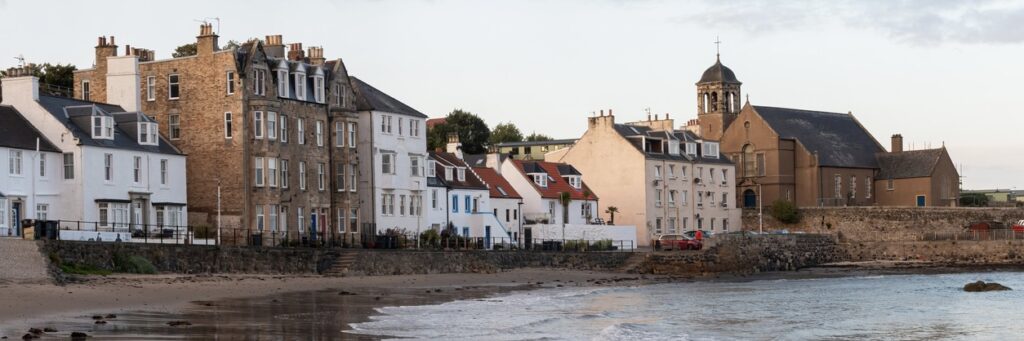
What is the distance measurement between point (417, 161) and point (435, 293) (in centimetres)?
2141

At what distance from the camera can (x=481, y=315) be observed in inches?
1686

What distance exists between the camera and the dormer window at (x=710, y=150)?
105750 millimetres

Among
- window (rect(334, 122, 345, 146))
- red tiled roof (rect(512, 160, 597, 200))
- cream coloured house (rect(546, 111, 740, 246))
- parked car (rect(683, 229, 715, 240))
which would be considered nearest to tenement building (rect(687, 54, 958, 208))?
cream coloured house (rect(546, 111, 740, 246))

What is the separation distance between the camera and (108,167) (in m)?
59.1

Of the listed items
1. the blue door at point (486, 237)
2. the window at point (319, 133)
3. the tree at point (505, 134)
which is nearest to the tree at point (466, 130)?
the tree at point (505, 134)

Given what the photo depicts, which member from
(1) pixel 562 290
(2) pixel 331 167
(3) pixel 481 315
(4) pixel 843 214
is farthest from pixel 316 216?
(4) pixel 843 214

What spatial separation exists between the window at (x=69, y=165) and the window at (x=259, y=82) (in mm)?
10308

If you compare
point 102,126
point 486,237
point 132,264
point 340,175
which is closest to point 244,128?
point 340,175

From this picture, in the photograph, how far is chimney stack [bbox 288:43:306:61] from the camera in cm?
7225

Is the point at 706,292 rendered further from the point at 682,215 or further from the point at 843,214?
the point at 843,214

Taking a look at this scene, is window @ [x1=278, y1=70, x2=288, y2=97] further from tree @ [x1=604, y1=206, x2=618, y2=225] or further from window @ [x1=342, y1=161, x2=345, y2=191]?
tree @ [x1=604, y1=206, x2=618, y2=225]

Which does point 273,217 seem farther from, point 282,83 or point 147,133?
point 147,133

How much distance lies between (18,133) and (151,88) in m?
11.0

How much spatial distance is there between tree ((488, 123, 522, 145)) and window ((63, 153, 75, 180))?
280 ft
